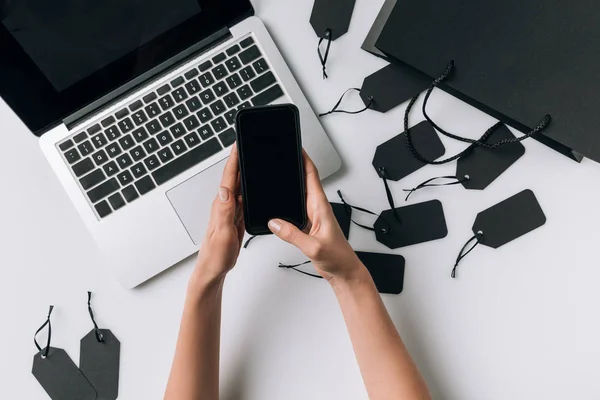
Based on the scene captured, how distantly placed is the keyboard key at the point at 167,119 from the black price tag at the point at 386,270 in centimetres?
30

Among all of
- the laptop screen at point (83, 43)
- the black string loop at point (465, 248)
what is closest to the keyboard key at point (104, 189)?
the laptop screen at point (83, 43)

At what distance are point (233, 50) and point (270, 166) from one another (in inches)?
7.9

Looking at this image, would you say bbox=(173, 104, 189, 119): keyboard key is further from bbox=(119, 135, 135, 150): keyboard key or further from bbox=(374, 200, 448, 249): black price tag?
bbox=(374, 200, 448, 249): black price tag

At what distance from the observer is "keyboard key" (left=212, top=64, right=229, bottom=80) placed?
0.66 meters

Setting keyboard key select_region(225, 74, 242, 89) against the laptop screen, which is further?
keyboard key select_region(225, 74, 242, 89)

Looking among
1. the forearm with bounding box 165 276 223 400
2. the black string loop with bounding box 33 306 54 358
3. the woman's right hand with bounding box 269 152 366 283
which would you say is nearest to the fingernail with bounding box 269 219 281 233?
the woman's right hand with bounding box 269 152 366 283

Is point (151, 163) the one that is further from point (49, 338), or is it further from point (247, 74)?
point (49, 338)

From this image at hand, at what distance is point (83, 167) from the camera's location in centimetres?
66

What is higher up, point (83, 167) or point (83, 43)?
point (83, 43)

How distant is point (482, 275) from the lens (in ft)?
2.11

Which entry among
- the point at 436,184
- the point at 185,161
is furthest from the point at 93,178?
the point at 436,184

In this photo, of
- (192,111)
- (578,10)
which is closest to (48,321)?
(192,111)

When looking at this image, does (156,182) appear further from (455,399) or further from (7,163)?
(455,399)

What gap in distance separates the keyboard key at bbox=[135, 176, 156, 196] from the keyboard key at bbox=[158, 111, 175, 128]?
0.07 meters
